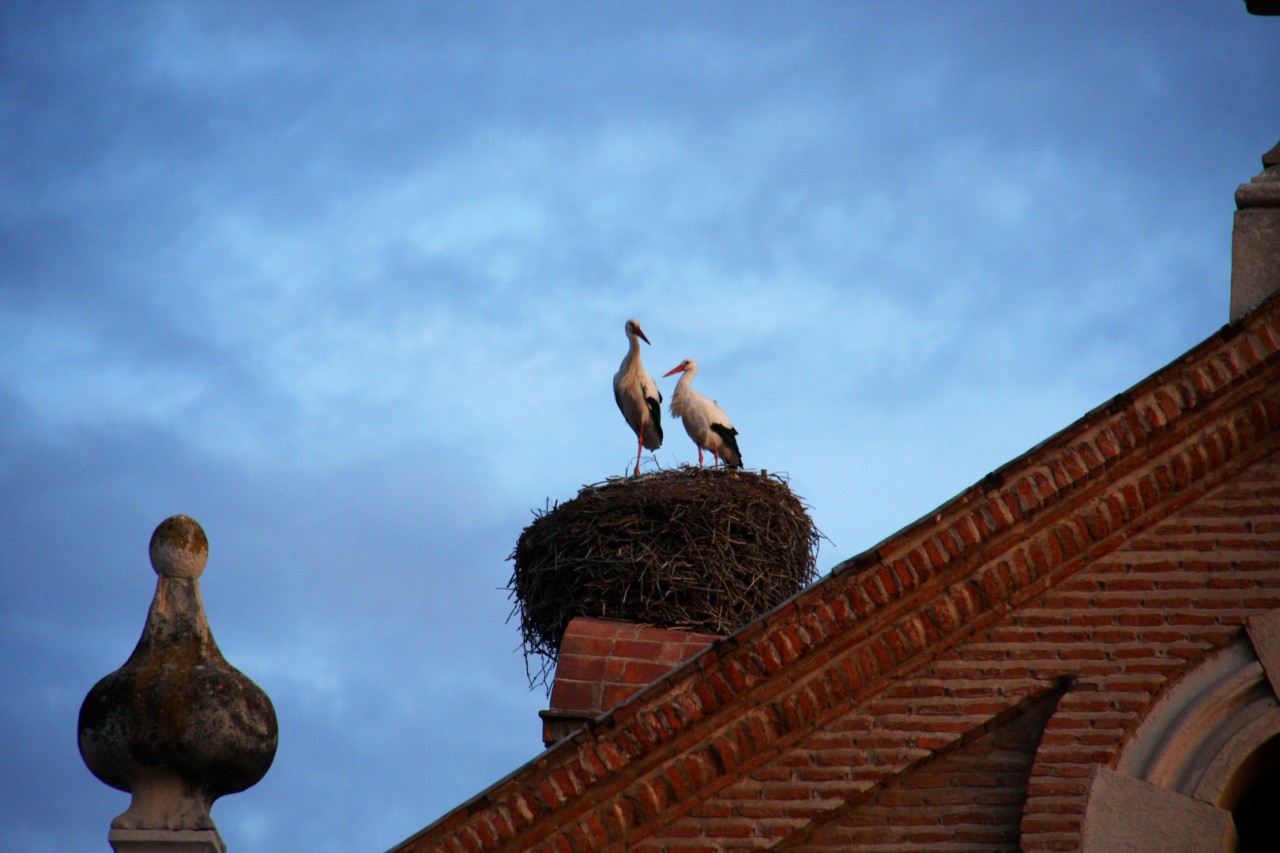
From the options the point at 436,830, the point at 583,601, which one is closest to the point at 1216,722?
the point at 436,830

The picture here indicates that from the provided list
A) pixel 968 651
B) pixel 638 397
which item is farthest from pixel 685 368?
pixel 968 651

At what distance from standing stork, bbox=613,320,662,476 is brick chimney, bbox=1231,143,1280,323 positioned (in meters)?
11.3

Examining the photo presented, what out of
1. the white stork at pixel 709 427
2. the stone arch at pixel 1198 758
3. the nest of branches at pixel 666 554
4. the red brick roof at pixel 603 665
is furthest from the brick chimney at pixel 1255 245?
the white stork at pixel 709 427

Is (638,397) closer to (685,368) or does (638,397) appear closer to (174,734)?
(685,368)

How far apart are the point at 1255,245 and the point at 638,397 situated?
37.7 ft

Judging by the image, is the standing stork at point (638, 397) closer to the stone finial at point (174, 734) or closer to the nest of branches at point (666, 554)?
the nest of branches at point (666, 554)

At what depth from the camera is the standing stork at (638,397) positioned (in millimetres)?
18859

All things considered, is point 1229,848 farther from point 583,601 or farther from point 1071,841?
point 583,601

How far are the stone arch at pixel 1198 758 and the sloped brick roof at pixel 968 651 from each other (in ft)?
0.28

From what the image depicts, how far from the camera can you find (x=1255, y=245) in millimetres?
7656

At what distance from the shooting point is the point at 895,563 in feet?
23.1

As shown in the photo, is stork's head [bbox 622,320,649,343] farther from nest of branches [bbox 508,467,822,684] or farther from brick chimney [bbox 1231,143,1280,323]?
brick chimney [bbox 1231,143,1280,323]

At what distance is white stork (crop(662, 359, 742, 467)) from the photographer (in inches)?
715

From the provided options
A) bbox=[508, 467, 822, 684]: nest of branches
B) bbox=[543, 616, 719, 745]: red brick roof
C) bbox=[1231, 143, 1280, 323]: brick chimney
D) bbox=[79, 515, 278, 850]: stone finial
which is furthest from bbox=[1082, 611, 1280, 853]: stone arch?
bbox=[508, 467, 822, 684]: nest of branches
